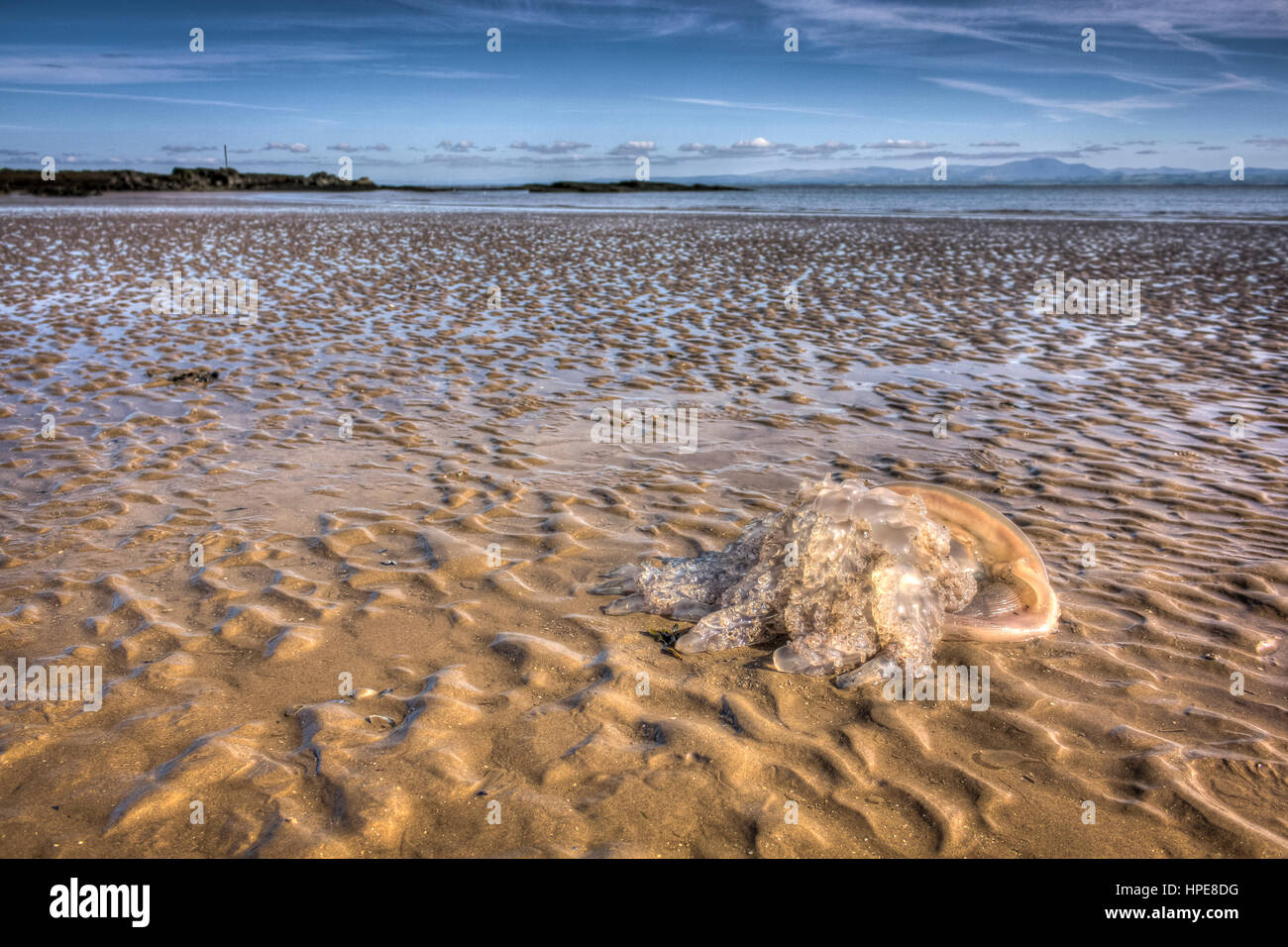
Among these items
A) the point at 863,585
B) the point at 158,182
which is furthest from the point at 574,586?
the point at 158,182

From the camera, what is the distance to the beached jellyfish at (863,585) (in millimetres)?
4160

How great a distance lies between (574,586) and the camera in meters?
4.93

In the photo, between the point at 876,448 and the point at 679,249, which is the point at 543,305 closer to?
the point at 876,448

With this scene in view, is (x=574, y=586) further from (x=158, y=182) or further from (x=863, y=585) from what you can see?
(x=158, y=182)

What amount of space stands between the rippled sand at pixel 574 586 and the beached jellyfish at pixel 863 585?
0.19 metres

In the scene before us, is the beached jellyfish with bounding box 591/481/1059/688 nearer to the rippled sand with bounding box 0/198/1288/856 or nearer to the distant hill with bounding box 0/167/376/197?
the rippled sand with bounding box 0/198/1288/856

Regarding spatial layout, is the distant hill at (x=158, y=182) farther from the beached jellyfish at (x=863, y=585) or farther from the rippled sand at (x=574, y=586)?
the beached jellyfish at (x=863, y=585)

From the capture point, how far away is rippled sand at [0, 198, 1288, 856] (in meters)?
3.17

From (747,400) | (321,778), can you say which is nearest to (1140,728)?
(321,778)

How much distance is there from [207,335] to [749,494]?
347 inches

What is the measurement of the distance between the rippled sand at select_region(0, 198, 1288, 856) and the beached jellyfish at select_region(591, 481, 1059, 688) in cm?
19

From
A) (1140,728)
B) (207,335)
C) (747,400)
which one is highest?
(207,335)

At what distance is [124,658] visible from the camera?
13.3 feet

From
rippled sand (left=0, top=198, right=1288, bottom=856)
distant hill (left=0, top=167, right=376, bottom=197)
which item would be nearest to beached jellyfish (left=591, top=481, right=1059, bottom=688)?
rippled sand (left=0, top=198, right=1288, bottom=856)
